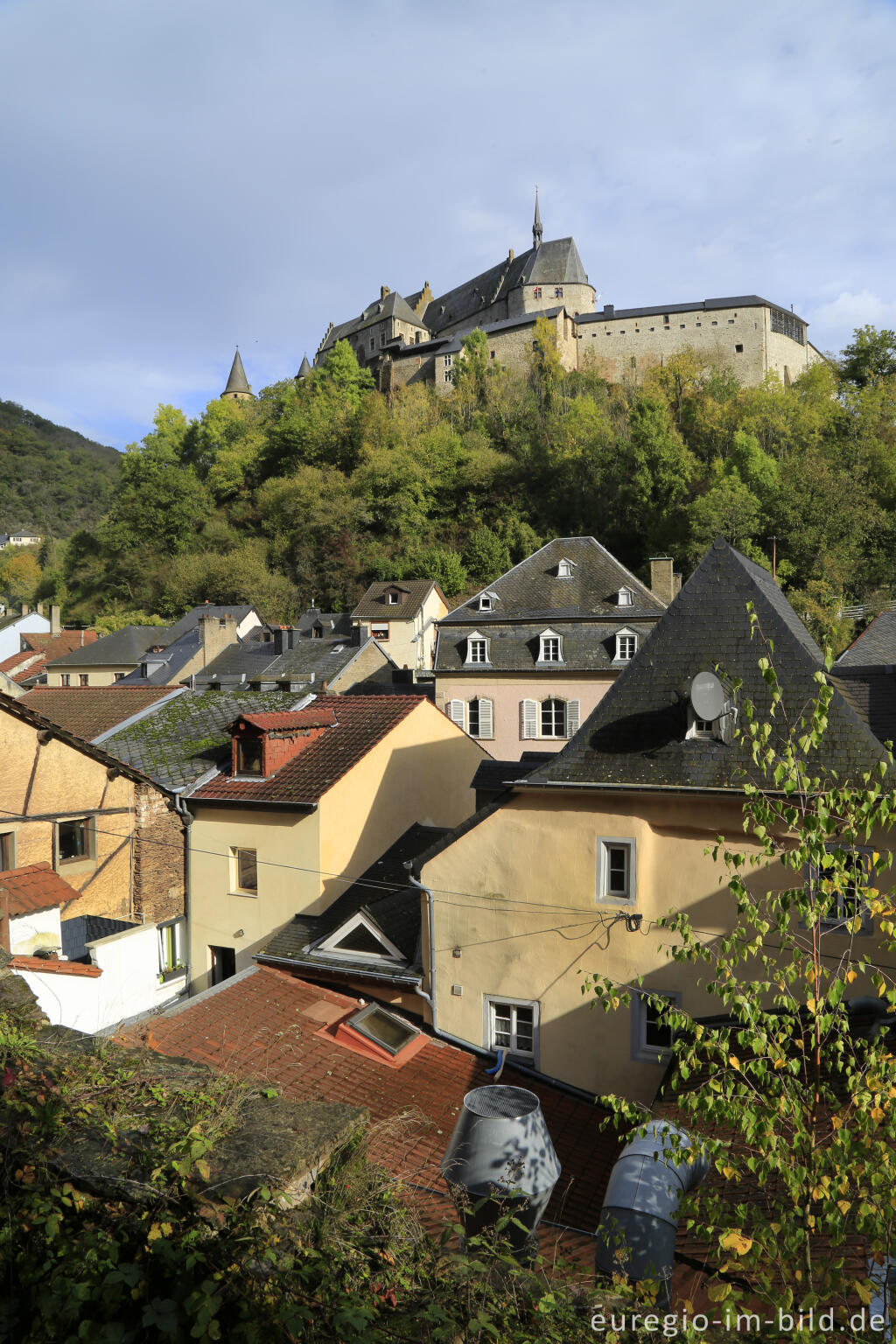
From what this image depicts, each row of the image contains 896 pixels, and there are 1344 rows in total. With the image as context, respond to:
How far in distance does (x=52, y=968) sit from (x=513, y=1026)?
577 centimetres

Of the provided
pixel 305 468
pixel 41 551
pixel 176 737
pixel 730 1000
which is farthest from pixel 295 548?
pixel 730 1000

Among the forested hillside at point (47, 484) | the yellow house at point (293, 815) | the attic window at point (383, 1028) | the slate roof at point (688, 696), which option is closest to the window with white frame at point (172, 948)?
the yellow house at point (293, 815)

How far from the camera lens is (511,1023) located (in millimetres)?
10352

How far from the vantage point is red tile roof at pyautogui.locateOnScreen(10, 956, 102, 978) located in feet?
31.3

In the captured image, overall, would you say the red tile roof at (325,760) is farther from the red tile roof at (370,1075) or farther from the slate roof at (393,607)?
the slate roof at (393,607)

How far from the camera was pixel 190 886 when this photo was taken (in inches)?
618

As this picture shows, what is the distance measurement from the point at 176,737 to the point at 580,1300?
1580 cm

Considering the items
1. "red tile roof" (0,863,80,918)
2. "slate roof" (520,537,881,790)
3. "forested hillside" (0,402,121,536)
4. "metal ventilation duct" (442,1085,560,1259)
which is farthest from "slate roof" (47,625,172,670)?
"forested hillside" (0,402,121,536)

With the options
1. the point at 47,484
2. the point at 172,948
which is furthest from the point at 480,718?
the point at 47,484

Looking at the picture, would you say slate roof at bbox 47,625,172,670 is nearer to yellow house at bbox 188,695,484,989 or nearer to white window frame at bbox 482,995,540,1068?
yellow house at bbox 188,695,484,989

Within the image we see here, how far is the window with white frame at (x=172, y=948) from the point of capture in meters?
14.1

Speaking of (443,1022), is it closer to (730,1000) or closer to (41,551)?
(730,1000)

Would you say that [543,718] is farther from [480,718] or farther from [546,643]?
[546,643]

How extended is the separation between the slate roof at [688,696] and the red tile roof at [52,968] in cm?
612
